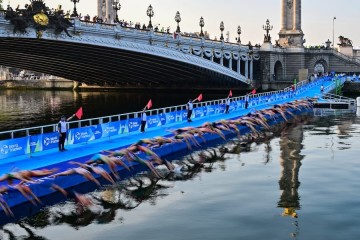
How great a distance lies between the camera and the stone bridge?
5594cm

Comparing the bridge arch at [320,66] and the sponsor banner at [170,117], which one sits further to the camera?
the bridge arch at [320,66]

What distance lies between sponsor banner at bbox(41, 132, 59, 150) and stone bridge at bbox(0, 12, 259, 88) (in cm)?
2101

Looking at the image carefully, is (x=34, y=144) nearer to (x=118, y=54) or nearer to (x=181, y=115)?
(x=181, y=115)

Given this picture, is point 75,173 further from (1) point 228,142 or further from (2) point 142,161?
(1) point 228,142

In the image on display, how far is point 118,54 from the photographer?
6744 cm

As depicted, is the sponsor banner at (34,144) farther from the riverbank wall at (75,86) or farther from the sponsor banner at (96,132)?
the riverbank wall at (75,86)

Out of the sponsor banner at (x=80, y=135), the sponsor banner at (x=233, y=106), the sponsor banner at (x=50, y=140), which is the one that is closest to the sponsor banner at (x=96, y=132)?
the sponsor banner at (x=80, y=135)

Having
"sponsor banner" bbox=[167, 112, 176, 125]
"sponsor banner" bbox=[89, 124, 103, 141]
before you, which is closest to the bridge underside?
"sponsor banner" bbox=[167, 112, 176, 125]

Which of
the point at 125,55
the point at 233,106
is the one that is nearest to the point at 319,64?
the point at 125,55

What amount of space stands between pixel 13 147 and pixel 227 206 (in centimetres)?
1112

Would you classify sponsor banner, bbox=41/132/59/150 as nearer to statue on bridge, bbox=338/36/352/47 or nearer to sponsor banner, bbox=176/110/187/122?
sponsor banner, bbox=176/110/187/122

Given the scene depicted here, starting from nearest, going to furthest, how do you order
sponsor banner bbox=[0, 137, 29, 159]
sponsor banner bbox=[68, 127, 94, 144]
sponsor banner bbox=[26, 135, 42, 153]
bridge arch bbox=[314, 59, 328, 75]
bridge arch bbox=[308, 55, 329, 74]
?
sponsor banner bbox=[0, 137, 29, 159]
sponsor banner bbox=[26, 135, 42, 153]
sponsor banner bbox=[68, 127, 94, 144]
bridge arch bbox=[308, 55, 329, 74]
bridge arch bbox=[314, 59, 328, 75]

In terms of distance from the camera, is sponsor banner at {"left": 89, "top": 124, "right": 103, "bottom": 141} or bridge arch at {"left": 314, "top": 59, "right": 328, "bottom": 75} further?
bridge arch at {"left": 314, "top": 59, "right": 328, "bottom": 75}

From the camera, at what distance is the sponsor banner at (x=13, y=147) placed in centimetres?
2556
